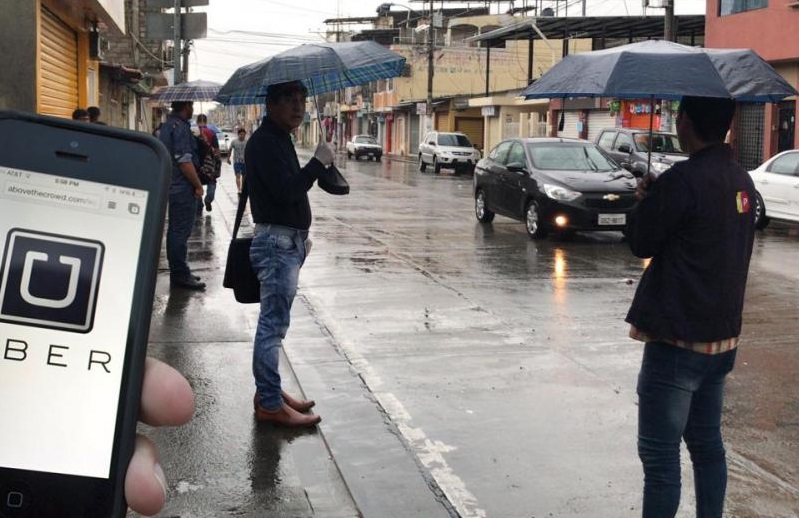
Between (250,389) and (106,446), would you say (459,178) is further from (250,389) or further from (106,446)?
(106,446)

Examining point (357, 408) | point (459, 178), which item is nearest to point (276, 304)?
point (357, 408)

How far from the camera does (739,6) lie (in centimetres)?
2688

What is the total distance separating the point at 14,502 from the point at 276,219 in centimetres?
355

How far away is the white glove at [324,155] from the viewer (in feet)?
17.3

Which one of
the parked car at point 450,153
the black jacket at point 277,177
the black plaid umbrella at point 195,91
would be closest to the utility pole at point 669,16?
the black plaid umbrella at point 195,91

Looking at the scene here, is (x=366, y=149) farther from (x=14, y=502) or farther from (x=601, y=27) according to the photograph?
(x=14, y=502)

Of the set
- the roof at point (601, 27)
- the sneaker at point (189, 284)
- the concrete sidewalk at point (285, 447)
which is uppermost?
the roof at point (601, 27)

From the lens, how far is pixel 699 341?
3490 mm

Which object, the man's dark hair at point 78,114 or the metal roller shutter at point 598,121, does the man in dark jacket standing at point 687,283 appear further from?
the metal roller shutter at point 598,121

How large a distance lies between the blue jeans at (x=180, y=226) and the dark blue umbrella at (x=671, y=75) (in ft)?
16.1

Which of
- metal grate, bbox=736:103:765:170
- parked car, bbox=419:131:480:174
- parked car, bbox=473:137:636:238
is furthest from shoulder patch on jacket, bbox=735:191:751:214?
parked car, bbox=419:131:480:174

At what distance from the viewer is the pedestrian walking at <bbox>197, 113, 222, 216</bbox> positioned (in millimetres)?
10911

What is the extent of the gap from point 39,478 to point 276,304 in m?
3.52

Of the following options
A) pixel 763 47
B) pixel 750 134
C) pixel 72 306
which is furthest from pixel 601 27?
pixel 72 306
